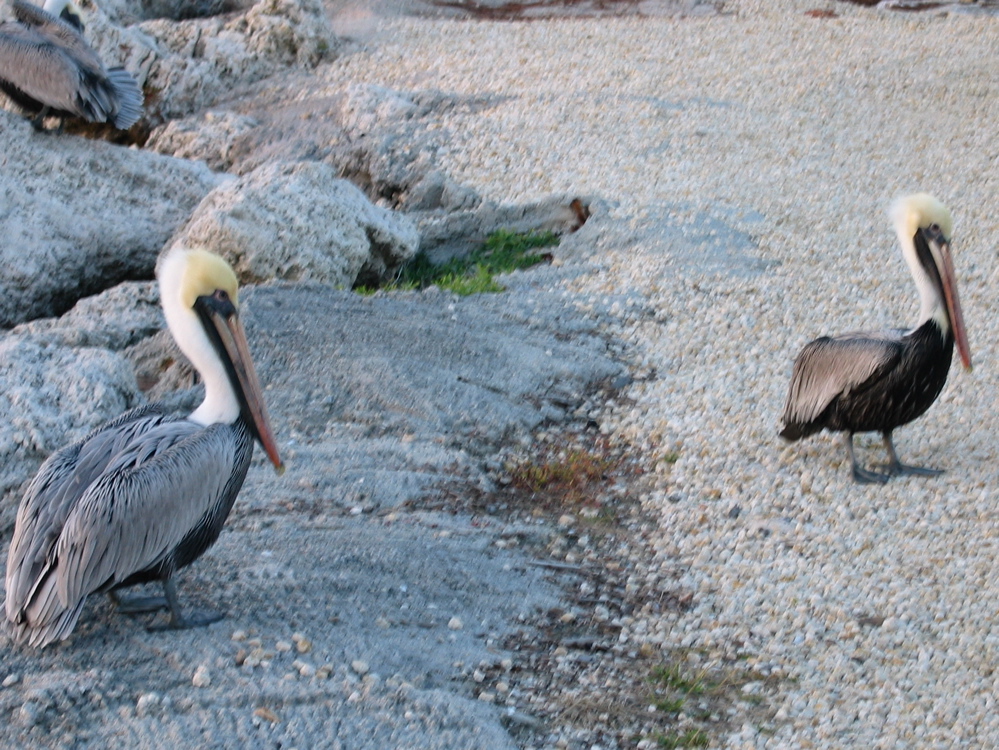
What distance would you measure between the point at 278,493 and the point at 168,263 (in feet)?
3.59

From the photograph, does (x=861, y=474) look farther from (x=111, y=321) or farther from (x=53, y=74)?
(x=53, y=74)

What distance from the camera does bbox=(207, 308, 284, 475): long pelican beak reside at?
10.6 ft

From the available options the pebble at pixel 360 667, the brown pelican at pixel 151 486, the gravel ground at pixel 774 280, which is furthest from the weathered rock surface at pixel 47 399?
the gravel ground at pixel 774 280

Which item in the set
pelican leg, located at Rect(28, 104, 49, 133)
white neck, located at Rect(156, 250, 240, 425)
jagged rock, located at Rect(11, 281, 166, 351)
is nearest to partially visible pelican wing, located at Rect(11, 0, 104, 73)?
pelican leg, located at Rect(28, 104, 49, 133)

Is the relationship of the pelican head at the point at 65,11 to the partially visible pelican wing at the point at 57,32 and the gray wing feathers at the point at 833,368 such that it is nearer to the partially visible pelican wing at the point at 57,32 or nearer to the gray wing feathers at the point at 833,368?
the partially visible pelican wing at the point at 57,32

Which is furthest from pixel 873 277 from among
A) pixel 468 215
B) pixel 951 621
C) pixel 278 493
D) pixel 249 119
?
pixel 249 119

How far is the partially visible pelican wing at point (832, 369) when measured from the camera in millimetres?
4203

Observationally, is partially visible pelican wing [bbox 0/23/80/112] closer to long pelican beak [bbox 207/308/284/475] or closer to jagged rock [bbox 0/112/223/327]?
jagged rock [bbox 0/112/223/327]

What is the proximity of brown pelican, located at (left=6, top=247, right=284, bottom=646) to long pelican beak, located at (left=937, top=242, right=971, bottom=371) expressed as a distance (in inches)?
107

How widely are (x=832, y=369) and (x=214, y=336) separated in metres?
2.42

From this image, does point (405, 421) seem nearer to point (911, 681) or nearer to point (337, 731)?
point (337, 731)

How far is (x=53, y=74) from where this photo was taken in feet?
23.4

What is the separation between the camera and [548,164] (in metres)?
8.49

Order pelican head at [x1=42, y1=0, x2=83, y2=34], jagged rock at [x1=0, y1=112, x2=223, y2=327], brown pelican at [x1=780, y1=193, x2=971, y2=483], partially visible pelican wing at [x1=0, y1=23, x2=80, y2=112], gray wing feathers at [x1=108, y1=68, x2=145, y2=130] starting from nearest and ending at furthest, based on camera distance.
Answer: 1. brown pelican at [x1=780, y1=193, x2=971, y2=483]
2. jagged rock at [x1=0, y1=112, x2=223, y2=327]
3. partially visible pelican wing at [x1=0, y1=23, x2=80, y2=112]
4. gray wing feathers at [x1=108, y1=68, x2=145, y2=130]
5. pelican head at [x1=42, y1=0, x2=83, y2=34]
